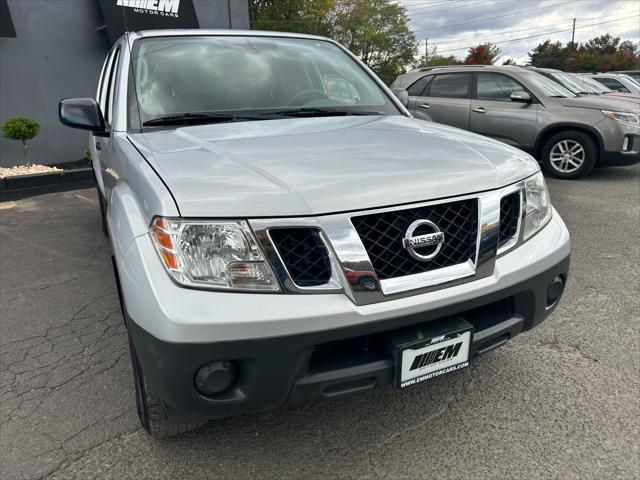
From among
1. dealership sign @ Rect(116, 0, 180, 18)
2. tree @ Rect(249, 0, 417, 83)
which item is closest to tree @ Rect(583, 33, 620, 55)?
tree @ Rect(249, 0, 417, 83)

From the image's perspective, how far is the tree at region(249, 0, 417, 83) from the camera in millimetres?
41656

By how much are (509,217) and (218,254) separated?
1134mm

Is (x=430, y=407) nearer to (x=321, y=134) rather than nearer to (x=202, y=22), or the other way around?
(x=321, y=134)

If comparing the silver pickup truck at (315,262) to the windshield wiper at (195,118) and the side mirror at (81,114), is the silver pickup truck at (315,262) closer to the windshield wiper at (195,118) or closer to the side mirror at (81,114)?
the windshield wiper at (195,118)

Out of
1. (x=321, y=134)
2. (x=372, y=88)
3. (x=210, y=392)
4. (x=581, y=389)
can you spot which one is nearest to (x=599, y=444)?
(x=581, y=389)

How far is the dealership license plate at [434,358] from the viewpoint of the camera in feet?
5.31

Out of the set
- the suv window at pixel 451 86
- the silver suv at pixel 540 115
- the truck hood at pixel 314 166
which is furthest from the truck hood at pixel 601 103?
the truck hood at pixel 314 166

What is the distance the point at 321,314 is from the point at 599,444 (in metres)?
1.35

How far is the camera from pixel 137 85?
2516 mm

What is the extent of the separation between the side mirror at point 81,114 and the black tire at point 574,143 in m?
6.53

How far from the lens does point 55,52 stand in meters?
8.44

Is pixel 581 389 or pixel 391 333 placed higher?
pixel 391 333

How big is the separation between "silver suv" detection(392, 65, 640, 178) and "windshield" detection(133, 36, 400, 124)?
362cm

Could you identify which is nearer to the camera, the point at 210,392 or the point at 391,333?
the point at 210,392
